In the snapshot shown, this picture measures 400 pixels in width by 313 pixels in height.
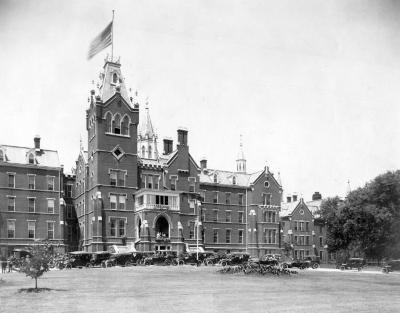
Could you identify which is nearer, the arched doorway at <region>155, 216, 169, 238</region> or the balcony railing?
the balcony railing

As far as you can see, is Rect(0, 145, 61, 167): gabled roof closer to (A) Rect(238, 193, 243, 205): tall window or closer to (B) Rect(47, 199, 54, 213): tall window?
(B) Rect(47, 199, 54, 213): tall window

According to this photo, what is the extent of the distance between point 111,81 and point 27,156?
553 inches

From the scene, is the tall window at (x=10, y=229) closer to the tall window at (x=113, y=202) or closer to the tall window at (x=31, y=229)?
the tall window at (x=31, y=229)

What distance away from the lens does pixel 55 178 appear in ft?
211

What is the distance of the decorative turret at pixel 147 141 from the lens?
84000 millimetres

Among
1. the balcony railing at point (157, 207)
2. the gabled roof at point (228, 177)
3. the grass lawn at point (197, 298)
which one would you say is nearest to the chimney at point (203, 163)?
the gabled roof at point (228, 177)

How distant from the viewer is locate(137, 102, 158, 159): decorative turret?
276 feet

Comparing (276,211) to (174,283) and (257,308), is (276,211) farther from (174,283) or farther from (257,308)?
(257,308)

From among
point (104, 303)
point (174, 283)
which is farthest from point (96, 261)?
point (104, 303)

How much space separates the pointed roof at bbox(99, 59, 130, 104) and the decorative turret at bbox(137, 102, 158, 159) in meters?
19.5

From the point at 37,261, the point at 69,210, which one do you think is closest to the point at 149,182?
the point at 69,210

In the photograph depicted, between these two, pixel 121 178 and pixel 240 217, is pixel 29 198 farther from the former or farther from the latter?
pixel 240 217

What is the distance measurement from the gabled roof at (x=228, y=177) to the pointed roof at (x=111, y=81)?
18.0 meters

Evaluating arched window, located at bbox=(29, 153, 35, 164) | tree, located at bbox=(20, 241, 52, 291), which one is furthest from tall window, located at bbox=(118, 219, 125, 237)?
tree, located at bbox=(20, 241, 52, 291)
